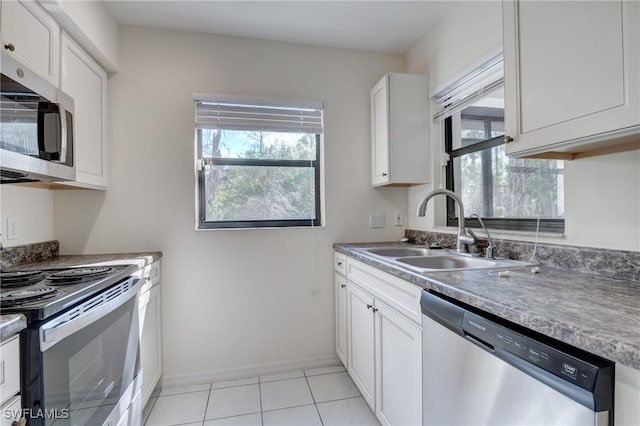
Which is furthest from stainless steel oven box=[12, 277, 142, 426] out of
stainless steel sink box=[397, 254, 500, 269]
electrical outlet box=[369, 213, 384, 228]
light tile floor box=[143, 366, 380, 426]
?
electrical outlet box=[369, 213, 384, 228]

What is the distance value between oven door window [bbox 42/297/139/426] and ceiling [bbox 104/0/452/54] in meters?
1.77

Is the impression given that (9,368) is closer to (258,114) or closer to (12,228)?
(12,228)

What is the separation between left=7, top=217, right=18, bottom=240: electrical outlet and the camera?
5.04 feet

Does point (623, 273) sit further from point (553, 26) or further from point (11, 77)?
point (11, 77)

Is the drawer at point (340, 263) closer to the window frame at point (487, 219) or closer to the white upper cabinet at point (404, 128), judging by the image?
the white upper cabinet at point (404, 128)

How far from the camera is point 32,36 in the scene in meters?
1.36

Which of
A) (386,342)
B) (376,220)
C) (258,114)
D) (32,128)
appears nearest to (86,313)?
(32,128)

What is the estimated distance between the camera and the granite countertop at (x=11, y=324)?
0.77 metres

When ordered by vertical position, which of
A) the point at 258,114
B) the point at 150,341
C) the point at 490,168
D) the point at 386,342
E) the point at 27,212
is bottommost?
the point at 150,341

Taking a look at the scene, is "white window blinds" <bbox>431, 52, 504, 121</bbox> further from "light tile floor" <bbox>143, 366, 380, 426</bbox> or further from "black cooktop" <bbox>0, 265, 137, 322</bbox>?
"black cooktop" <bbox>0, 265, 137, 322</bbox>

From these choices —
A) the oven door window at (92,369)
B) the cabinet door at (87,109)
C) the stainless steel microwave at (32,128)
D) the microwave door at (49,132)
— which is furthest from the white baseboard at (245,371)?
the microwave door at (49,132)

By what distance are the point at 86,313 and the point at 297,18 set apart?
79.0 inches

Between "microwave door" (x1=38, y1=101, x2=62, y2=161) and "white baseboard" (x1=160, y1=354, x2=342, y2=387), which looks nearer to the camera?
"microwave door" (x1=38, y1=101, x2=62, y2=161)

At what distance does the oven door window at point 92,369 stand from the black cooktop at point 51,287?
0.12 metres
